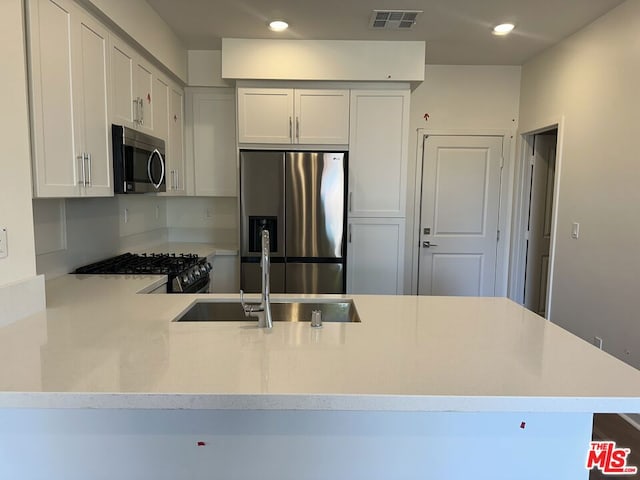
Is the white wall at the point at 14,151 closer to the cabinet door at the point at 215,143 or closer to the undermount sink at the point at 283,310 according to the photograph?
the undermount sink at the point at 283,310

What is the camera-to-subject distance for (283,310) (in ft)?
6.31

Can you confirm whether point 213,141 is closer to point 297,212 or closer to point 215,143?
point 215,143

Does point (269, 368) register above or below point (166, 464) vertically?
above

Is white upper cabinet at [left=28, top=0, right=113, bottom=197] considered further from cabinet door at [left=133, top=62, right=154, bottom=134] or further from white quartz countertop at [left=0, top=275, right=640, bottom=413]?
white quartz countertop at [left=0, top=275, right=640, bottom=413]

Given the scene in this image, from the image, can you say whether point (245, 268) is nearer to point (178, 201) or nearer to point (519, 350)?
point (178, 201)

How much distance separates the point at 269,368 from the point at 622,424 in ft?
8.45

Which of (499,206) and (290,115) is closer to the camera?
(290,115)

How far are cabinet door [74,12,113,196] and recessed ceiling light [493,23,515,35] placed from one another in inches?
107

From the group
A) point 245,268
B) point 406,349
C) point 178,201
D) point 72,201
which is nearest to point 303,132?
point 245,268

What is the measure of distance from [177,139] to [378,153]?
68.5 inches

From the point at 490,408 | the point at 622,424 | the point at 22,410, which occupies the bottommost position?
the point at 622,424

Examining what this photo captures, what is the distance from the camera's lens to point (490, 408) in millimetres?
1011

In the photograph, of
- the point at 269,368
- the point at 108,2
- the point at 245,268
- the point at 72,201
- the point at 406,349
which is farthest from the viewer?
the point at 245,268

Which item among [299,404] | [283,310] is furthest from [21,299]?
[299,404]
